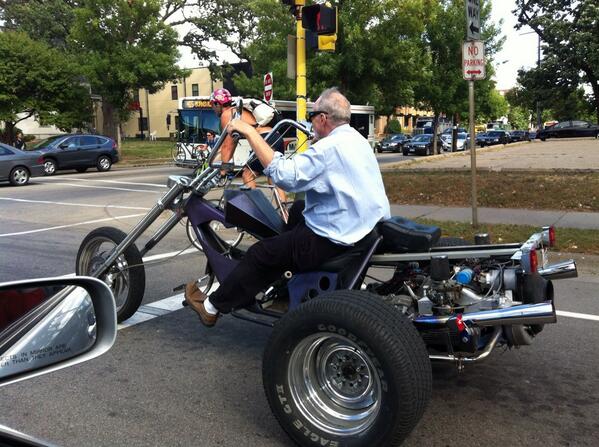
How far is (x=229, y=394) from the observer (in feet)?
12.1

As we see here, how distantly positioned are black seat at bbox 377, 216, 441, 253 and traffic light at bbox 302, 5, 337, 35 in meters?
6.32

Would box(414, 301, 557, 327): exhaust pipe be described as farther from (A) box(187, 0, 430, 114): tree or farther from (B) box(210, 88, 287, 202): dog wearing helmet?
(A) box(187, 0, 430, 114): tree

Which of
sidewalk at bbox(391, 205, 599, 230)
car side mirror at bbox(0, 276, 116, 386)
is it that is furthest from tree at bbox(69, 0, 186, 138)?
car side mirror at bbox(0, 276, 116, 386)

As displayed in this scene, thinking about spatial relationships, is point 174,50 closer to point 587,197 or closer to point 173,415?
point 587,197

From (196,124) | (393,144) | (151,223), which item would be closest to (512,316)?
(151,223)

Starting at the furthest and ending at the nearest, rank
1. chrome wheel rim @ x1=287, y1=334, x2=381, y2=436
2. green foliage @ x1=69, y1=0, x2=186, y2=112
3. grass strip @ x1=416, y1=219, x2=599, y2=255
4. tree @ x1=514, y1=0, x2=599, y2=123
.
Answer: tree @ x1=514, y1=0, x2=599, y2=123 < green foliage @ x1=69, y1=0, x2=186, y2=112 < grass strip @ x1=416, y1=219, x2=599, y2=255 < chrome wheel rim @ x1=287, y1=334, x2=381, y2=436

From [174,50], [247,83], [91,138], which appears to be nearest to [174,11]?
[174,50]

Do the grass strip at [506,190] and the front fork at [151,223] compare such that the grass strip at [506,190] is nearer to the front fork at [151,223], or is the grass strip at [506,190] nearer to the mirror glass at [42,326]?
the front fork at [151,223]

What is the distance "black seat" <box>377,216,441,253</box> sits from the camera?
11.1ft

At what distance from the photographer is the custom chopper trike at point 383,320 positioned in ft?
9.02

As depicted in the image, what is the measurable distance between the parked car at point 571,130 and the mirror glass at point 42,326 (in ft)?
170

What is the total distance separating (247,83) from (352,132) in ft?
81.9

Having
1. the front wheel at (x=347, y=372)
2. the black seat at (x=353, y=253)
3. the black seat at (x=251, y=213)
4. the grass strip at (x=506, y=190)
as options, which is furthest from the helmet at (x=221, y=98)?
the grass strip at (x=506, y=190)

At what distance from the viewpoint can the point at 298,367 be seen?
10.1ft
